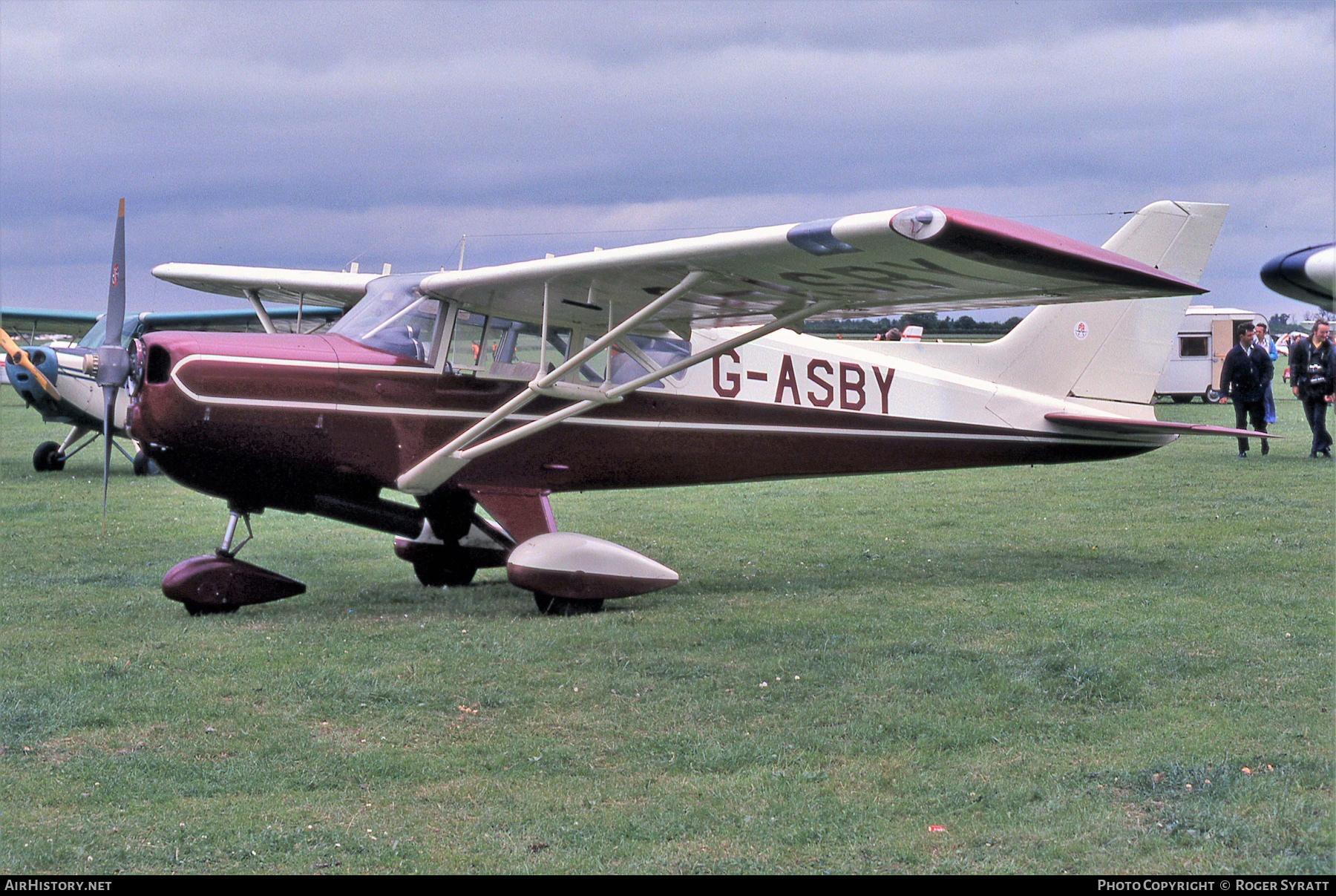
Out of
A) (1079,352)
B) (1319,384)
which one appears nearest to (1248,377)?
(1319,384)

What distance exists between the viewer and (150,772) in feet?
15.2

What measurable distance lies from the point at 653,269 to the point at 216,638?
343cm

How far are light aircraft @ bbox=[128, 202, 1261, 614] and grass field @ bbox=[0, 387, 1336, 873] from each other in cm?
62

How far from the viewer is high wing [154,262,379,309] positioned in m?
10.4

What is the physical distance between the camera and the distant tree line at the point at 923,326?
873 cm

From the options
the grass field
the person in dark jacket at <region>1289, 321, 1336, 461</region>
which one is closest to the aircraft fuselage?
the grass field

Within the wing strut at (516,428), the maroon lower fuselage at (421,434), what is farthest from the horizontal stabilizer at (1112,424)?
the wing strut at (516,428)

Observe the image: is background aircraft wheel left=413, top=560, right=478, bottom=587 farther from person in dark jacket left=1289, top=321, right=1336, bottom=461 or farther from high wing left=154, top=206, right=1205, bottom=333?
person in dark jacket left=1289, top=321, right=1336, bottom=461

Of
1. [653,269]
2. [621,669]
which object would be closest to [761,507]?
[653,269]

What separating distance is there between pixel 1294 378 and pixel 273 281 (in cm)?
1511

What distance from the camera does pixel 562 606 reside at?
791 cm

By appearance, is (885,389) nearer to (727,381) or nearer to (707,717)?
(727,381)

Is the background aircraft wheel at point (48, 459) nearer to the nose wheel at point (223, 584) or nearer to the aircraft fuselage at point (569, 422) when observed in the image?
the nose wheel at point (223, 584)

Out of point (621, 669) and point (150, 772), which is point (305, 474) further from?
point (150, 772)
